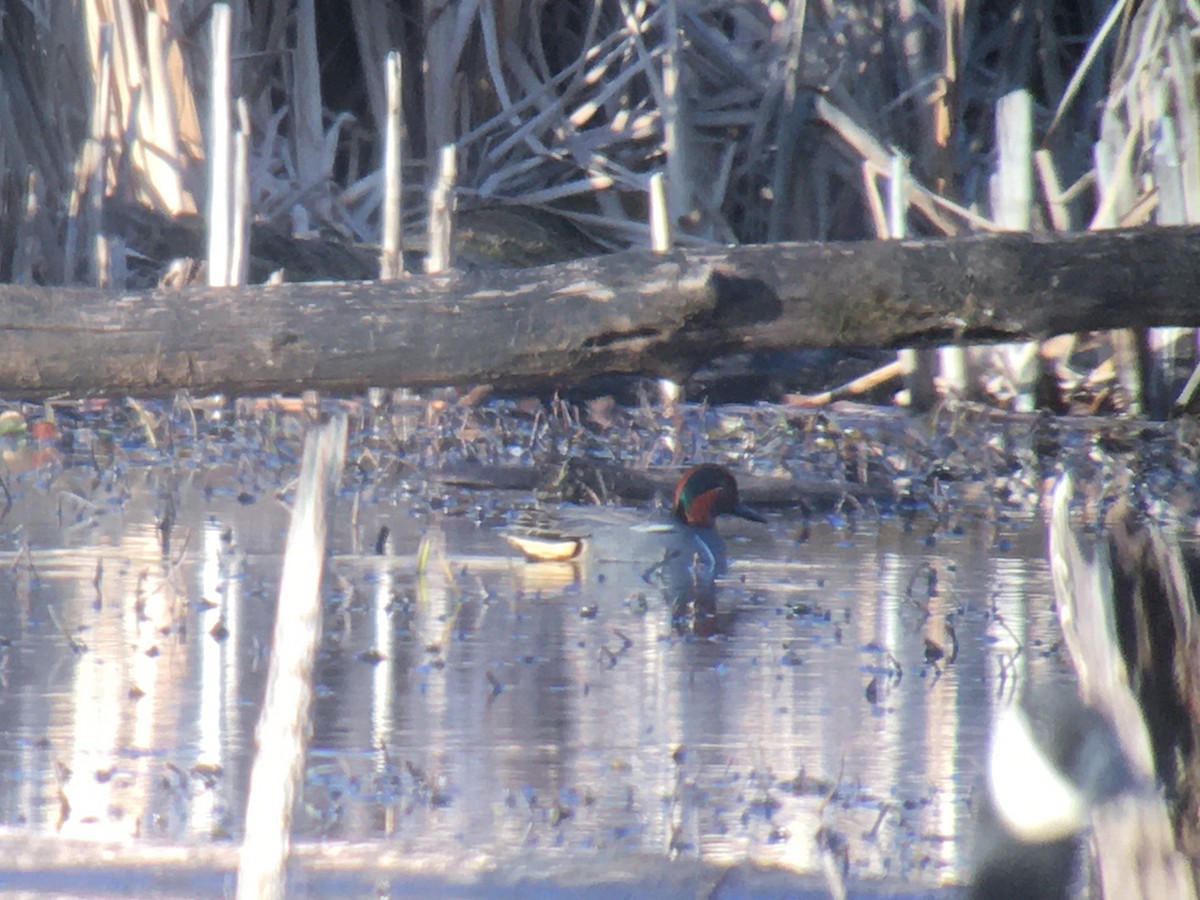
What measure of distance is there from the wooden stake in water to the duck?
3.75 m

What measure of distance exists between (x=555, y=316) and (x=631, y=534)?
1084 mm

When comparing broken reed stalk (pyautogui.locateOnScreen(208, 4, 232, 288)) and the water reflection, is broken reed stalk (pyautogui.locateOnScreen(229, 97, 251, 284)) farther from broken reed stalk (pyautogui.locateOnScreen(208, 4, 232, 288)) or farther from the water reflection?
the water reflection

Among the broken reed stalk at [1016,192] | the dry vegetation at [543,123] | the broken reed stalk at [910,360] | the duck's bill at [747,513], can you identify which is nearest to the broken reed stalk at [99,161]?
the dry vegetation at [543,123]

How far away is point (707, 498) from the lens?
6.71 metres

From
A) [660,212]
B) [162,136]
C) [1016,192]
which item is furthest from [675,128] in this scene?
[162,136]

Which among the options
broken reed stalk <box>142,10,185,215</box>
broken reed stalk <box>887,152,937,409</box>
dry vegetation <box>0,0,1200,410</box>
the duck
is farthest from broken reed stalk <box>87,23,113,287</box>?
broken reed stalk <box>887,152,937,409</box>

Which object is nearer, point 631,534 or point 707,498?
point 631,534

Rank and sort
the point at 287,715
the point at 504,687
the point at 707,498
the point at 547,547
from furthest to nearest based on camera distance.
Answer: the point at 707,498 → the point at 547,547 → the point at 504,687 → the point at 287,715

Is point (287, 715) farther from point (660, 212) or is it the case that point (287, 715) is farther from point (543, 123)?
point (543, 123)

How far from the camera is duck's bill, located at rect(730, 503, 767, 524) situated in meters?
6.94

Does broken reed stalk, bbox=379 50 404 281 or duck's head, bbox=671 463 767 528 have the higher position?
broken reed stalk, bbox=379 50 404 281

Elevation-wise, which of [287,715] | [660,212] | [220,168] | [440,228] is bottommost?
[287,715]

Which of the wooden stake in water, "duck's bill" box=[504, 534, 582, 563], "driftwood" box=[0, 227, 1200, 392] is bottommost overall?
the wooden stake in water

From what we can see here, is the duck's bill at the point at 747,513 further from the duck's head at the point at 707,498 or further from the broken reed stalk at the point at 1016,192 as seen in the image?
the broken reed stalk at the point at 1016,192
